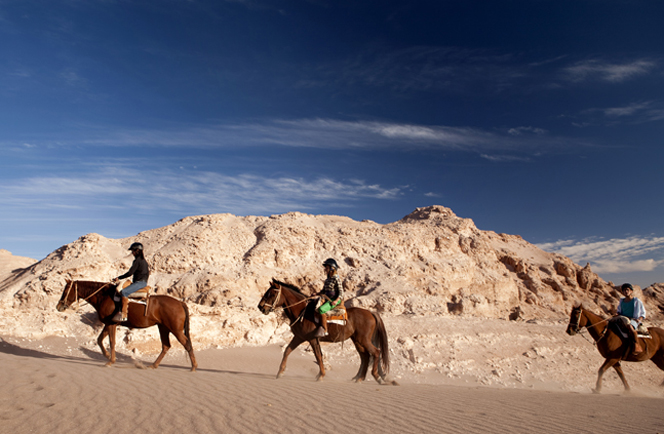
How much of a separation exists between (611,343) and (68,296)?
13723 mm

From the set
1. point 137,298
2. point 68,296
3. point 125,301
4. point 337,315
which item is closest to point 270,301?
point 337,315

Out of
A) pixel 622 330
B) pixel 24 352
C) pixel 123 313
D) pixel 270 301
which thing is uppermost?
pixel 622 330

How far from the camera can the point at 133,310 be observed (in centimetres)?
933

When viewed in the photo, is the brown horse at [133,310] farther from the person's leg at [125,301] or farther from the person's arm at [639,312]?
the person's arm at [639,312]

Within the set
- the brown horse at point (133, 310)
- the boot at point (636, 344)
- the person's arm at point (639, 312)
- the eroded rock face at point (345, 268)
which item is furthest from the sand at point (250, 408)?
the eroded rock face at point (345, 268)

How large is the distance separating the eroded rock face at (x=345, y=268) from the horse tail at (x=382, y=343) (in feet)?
31.7

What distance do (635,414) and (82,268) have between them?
2136 centimetres

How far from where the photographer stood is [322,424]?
4816 millimetres

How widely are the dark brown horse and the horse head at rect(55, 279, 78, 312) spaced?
4.68 meters

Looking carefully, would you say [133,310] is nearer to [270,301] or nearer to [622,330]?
[270,301]

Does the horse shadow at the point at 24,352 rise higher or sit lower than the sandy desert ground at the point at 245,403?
lower

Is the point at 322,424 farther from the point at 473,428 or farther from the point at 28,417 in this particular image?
the point at 28,417

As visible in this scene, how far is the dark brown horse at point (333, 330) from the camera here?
8.93 metres

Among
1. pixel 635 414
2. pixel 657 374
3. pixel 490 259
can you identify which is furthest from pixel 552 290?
pixel 635 414
